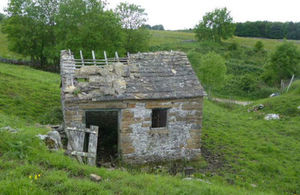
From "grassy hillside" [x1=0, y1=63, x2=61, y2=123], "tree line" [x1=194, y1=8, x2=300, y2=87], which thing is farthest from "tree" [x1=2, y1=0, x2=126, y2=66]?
"tree line" [x1=194, y1=8, x2=300, y2=87]

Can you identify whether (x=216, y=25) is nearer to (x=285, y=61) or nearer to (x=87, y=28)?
(x=285, y=61)

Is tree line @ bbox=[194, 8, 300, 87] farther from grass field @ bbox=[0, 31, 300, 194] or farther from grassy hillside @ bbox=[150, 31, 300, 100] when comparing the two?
grass field @ bbox=[0, 31, 300, 194]

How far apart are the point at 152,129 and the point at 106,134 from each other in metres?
3.11

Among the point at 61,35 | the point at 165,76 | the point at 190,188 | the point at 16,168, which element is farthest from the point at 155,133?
the point at 61,35

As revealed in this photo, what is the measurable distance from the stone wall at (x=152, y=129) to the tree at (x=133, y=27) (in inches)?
963

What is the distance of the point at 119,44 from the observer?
29797 millimetres

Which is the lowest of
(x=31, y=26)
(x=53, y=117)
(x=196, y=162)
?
(x=196, y=162)

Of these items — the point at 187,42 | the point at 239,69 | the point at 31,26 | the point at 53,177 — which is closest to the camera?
the point at 53,177

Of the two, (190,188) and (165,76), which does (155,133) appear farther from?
(190,188)

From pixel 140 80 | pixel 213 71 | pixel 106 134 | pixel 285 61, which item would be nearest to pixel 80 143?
pixel 140 80

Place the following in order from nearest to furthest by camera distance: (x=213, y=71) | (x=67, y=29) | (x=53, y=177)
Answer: (x=53, y=177) → (x=213, y=71) → (x=67, y=29)

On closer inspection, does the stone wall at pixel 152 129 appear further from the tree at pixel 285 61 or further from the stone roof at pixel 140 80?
the tree at pixel 285 61

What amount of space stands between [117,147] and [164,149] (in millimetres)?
2109

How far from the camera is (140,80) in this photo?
11016mm
